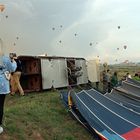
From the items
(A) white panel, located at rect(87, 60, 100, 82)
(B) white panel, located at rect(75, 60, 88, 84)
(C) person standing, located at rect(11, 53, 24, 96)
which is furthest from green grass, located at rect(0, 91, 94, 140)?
(A) white panel, located at rect(87, 60, 100, 82)

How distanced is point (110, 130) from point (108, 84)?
973 centimetres

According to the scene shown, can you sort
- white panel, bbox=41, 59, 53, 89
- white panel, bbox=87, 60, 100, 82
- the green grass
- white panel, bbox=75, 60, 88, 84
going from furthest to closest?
1. white panel, bbox=87, 60, 100, 82
2. white panel, bbox=75, 60, 88, 84
3. white panel, bbox=41, 59, 53, 89
4. the green grass

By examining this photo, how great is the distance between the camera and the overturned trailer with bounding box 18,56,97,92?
18881 millimetres

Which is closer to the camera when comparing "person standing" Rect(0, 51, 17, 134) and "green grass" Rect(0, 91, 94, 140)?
"person standing" Rect(0, 51, 17, 134)

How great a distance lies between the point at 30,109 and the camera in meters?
13.4

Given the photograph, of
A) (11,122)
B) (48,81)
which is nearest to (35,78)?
(48,81)

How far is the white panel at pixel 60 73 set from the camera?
19703 millimetres

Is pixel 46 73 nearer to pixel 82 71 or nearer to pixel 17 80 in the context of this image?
pixel 17 80

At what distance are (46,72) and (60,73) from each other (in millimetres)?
1319

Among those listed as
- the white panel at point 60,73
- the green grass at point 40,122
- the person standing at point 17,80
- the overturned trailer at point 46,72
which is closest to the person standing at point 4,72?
the green grass at point 40,122

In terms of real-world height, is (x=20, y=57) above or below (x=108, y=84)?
above

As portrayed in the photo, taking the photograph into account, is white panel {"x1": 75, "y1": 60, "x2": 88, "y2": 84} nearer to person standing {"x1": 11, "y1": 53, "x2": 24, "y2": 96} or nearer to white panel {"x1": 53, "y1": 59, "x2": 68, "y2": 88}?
white panel {"x1": 53, "y1": 59, "x2": 68, "y2": 88}

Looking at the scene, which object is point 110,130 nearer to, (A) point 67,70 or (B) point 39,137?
(B) point 39,137

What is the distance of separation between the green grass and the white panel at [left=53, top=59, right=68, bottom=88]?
11.2ft
